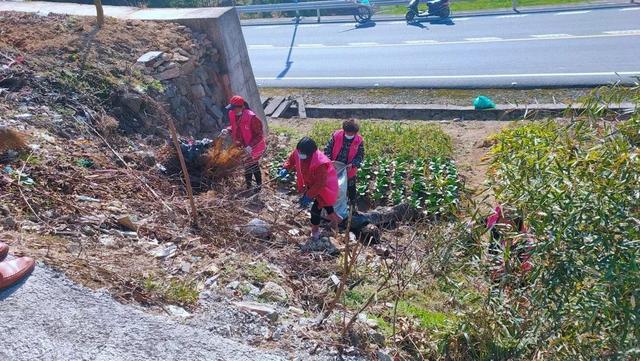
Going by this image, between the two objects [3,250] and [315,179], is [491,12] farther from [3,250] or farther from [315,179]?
[3,250]

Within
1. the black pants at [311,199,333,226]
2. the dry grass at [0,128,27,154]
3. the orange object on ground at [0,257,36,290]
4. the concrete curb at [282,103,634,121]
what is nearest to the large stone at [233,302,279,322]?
the orange object on ground at [0,257,36,290]

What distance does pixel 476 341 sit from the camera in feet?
17.3

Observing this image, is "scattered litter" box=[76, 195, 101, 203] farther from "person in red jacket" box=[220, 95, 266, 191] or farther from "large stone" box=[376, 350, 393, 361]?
"large stone" box=[376, 350, 393, 361]

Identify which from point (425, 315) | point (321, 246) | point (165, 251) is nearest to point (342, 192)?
point (321, 246)

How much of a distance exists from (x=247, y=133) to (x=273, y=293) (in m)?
3.52

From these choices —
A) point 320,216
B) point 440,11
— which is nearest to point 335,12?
point 440,11

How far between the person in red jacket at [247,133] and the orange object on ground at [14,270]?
3.90 meters

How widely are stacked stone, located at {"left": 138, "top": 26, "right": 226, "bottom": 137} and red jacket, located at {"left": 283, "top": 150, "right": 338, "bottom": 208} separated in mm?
3205

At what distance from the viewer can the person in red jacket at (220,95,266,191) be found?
29.8 feet

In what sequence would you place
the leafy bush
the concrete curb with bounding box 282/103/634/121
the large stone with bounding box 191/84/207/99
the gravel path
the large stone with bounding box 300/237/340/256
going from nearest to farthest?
1. the leafy bush
2. the gravel path
3. the large stone with bounding box 300/237/340/256
4. the large stone with bounding box 191/84/207/99
5. the concrete curb with bounding box 282/103/634/121

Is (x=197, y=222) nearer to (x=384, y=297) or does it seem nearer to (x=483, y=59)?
(x=384, y=297)

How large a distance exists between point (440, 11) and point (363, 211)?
1186cm

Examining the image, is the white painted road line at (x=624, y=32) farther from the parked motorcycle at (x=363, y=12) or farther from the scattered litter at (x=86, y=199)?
the scattered litter at (x=86, y=199)

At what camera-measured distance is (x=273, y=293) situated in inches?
235
